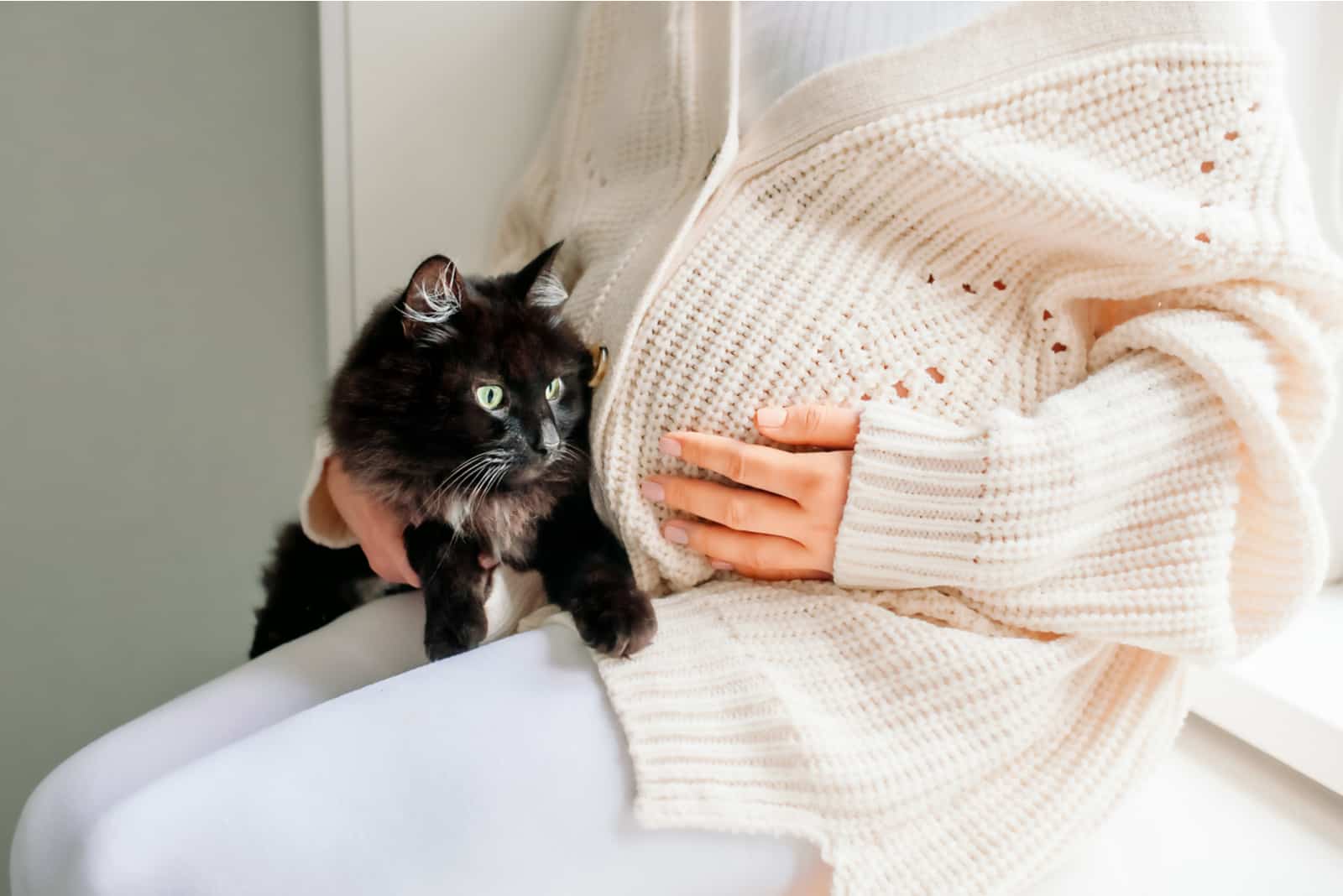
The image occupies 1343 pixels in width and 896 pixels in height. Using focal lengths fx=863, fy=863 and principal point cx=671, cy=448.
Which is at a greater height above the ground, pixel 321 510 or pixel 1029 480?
pixel 1029 480

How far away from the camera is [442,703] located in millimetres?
890

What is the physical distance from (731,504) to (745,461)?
55mm

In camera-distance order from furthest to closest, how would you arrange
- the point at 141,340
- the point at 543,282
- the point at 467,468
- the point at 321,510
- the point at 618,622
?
the point at 141,340
the point at 321,510
the point at 543,282
the point at 467,468
the point at 618,622

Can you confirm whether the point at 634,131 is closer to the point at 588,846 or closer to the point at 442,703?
the point at 442,703

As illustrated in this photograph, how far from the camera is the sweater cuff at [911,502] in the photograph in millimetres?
916

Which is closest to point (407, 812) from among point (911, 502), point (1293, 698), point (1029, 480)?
point (911, 502)

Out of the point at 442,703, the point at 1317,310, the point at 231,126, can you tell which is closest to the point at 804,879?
the point at 442,703

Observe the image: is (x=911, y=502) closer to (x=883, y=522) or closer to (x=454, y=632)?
(x=883, y=522)

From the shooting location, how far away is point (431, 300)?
3.32 ft

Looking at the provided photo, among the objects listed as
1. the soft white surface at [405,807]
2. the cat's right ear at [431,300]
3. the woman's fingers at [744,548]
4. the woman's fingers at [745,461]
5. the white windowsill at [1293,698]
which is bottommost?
the white windowsill at [1293,698]

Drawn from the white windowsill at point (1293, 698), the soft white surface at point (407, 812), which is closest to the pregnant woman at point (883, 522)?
the soft white surface at point (407, 812)

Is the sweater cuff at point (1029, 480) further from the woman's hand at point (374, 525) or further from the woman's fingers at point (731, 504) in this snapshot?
the woman's hand at point (374, 525)

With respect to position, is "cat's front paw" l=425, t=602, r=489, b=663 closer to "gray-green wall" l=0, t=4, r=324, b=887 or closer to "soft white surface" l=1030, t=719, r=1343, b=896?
"soft white surface" l=1030, t=719, r=1343, b=896

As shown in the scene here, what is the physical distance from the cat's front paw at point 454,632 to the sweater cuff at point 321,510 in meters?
0.32
